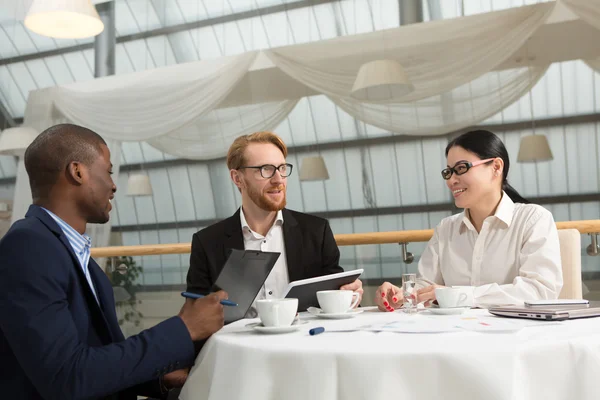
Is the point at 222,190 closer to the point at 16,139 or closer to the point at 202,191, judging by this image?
the point at 202,191

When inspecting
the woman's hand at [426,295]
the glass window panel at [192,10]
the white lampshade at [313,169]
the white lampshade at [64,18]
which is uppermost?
the glass window panel at [192,10]

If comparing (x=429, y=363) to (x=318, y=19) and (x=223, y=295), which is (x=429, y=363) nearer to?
(x=223, y=295)

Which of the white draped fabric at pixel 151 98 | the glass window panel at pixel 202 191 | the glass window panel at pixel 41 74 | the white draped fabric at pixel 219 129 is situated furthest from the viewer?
the glass window panel at pixel 41 74

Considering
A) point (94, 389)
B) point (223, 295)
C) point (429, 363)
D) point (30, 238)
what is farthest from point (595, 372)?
point (30, 238)

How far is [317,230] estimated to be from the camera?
2.39m

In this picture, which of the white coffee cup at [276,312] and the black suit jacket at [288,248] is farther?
the black suit jacket at [288,248]

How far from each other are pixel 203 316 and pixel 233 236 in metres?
0.84

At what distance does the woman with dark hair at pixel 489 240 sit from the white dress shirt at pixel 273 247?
1.71 feet

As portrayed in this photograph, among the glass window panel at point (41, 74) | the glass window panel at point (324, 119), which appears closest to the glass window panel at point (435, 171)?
the glass window panel at point (324, 119)

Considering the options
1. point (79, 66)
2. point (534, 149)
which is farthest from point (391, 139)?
point (79, 66)

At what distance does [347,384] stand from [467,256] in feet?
4.07

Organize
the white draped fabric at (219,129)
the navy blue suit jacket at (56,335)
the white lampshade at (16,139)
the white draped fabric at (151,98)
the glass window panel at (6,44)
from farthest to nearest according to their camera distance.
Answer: the glass window panel at (6,44) → the white lampshade at (16,139) → the white draped fabric at (151,98) → the white draped fabric at (219,129) → the navy blue suit jacket at (56,335)

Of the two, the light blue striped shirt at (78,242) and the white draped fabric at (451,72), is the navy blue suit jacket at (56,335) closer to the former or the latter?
the light blue striped shirt at (78,242)

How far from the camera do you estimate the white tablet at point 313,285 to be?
1.73 m
